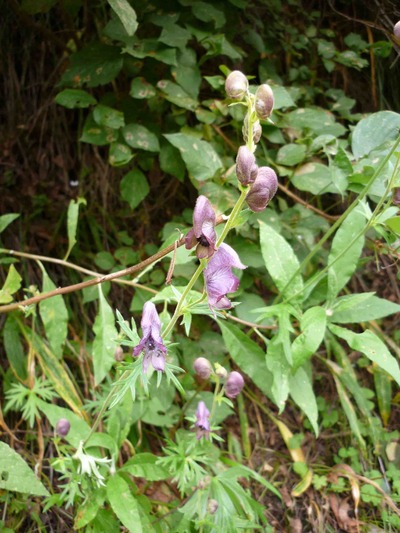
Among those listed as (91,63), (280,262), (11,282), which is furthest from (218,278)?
(91,63)

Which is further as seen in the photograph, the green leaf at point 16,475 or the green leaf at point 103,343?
the green leaf at point 103,343

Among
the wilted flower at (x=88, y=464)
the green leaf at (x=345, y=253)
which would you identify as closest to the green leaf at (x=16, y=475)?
the wilted flower at (x=88, y=464)

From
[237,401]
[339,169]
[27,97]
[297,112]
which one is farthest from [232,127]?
[237,401]

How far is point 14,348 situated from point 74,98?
2.95 feet

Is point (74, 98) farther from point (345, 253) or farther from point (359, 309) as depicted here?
point (359, 309)

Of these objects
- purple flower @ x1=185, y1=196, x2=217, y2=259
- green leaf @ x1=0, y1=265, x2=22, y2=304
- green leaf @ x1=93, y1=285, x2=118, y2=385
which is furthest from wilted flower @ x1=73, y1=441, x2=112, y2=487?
purple flower @ x1=185, y1=196, x2=217, y2=259

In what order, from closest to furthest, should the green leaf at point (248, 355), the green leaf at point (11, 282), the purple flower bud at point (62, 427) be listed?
the purple flower bud at point (62, 427) → the green leaf at point (11, 282) → the green leaf at point (248, 355)

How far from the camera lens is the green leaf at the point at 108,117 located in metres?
1.91

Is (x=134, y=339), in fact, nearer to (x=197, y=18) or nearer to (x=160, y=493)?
(x=160, y=493)

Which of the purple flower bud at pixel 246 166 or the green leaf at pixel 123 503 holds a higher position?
the purple flower bud at pixel 246 166

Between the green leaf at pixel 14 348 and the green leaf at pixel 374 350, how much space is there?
105cm

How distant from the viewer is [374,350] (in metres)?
1.54

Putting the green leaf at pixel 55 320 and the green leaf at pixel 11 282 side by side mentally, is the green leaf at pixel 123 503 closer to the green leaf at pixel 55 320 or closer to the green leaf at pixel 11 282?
the green leaf at pixel 55 320

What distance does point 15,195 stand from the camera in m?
2.19
